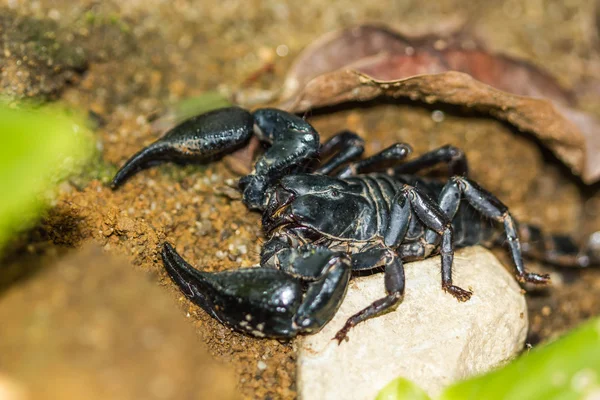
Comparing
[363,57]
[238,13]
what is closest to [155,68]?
[238,13]

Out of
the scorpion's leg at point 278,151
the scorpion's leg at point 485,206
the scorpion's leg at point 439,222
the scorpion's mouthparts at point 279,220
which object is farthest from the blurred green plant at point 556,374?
the scorpion's leg at point 278,151

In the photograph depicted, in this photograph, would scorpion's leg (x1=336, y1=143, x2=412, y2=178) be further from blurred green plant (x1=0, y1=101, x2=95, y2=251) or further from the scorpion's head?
blurred green plant (x1=0, y1=101, x2=95, y2=251)

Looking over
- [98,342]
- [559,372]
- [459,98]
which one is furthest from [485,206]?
[98,342]

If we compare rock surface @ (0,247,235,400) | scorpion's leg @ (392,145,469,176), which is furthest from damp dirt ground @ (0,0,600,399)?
scorpion's leg @ (392,145,469,176)

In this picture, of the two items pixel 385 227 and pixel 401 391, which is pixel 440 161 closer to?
pixel 385 227

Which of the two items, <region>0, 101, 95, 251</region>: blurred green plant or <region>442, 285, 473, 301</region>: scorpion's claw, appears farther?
<region>442, 285, 473, 301</region>: scorpion's claw

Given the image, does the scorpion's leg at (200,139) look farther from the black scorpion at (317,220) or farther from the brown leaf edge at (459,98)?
the brown leaf edge at (459,98)
